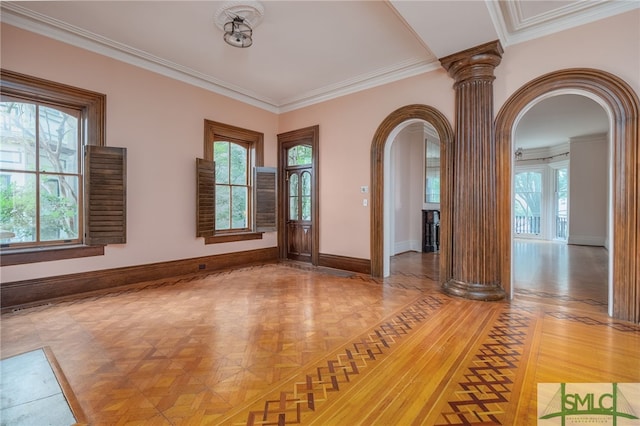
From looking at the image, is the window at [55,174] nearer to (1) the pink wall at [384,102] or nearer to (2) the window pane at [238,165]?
(2) the window pane at [238,165]

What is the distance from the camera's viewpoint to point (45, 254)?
3689mm

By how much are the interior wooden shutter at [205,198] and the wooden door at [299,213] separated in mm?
1696

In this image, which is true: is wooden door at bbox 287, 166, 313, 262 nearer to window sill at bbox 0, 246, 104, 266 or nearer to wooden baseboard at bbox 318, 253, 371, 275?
wooden baseboard at bbox 318, 253, 371, 275

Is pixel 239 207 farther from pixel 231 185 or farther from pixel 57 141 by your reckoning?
pixel 57 141

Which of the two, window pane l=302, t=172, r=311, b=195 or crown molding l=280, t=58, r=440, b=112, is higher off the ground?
crown molding l=280, t=58, r=440, b=112

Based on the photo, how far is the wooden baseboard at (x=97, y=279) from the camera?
3510 millimetres

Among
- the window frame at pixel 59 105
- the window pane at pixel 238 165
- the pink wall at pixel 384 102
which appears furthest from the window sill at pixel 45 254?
the pink wall at pixel 384 102

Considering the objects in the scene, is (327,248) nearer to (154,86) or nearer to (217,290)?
(217,290)

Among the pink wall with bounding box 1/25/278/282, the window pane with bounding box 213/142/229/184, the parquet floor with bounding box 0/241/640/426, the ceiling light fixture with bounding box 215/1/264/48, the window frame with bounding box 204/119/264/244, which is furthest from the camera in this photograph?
the window pane with bounding box 213/142/229/184

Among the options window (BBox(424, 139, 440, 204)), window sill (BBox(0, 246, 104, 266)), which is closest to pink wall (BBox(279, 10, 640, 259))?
window (BBox(424, 139, 440, 204))

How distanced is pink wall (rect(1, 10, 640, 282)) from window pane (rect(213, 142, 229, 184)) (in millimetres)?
444

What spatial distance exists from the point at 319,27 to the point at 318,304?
336 centimetres

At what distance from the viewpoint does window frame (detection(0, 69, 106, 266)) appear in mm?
3488

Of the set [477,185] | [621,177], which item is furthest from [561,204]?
[477,185]
